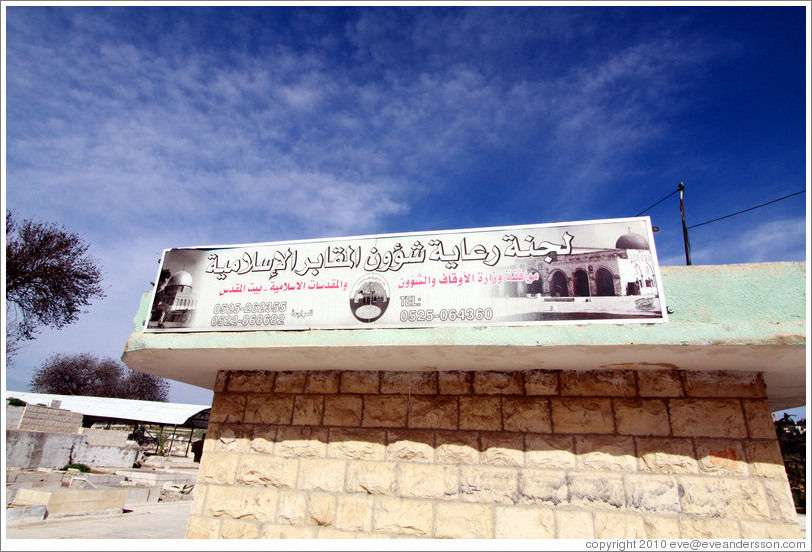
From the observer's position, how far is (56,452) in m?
14.9

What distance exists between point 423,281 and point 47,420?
19.3m

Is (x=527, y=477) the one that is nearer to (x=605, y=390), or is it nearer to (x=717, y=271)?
(x=605, y=390)

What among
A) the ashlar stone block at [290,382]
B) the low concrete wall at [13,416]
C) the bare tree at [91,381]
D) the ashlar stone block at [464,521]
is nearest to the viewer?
the ashlar stone block at [464,521]

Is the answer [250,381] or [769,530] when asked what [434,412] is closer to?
[250,381]

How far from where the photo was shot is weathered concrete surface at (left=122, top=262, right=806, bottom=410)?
3.46m

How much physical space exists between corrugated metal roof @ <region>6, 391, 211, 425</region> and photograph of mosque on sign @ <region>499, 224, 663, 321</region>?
2345 cm

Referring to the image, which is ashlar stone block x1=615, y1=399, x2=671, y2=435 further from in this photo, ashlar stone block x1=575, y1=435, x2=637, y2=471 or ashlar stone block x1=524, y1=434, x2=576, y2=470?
ashlar stone block x1=524, y1=434, x2=576, y2=470

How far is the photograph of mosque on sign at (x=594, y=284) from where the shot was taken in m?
3.72

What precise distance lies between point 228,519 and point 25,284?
899 inches

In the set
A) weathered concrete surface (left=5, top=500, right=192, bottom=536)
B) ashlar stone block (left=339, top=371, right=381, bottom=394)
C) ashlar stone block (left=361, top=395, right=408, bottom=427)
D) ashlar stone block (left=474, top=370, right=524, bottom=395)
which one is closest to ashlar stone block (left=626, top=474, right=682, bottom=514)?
ashlar stone block (left=474, top=370, right=524, bottom=395)

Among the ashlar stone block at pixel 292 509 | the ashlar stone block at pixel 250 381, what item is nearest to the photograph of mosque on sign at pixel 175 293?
the ashlar stone block at pixel 250 381

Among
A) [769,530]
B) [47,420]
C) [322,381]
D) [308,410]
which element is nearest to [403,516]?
[308,410]

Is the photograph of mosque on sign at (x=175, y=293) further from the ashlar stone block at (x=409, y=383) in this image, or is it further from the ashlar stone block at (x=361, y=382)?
the ashlar stone block at (x=409, y=383)

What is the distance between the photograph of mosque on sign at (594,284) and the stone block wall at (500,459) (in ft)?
2.55
